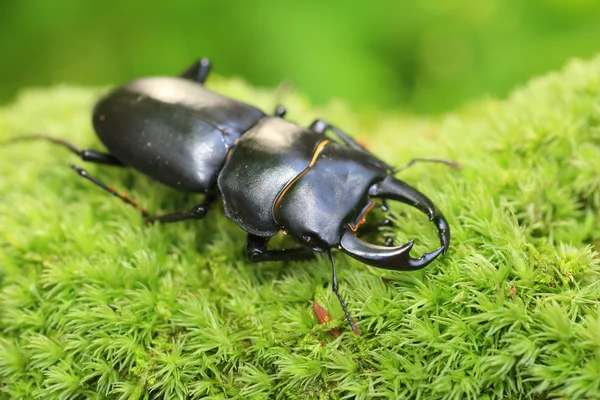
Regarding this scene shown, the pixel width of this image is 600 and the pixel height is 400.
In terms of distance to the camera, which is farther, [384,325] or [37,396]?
[37,396]

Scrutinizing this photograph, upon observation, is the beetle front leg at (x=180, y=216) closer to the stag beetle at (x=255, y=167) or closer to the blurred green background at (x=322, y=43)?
the stag beetle at (x=255, y=167)

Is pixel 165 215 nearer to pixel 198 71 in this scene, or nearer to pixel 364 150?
pixel 364 150

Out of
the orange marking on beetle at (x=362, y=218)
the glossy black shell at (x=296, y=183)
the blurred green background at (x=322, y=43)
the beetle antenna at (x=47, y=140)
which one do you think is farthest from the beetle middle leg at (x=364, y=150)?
the blurred green background at (x=322, y=43)

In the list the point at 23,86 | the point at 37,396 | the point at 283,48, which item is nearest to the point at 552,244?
the point at 37,396

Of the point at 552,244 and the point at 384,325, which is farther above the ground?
the point at 552,244

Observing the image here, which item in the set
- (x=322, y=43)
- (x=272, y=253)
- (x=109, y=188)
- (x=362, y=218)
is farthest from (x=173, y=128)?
(x=322, y=43)

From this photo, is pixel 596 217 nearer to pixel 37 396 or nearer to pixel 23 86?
pixel 37 396

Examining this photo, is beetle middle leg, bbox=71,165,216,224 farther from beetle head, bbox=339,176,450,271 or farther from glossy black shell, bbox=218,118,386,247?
beetle head, bbox=339,176,450,271
